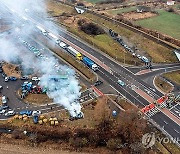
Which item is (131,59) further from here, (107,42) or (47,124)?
(47,124)

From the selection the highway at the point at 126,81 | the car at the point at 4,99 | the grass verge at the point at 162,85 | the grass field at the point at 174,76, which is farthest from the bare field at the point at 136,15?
the car at the point at 4,99

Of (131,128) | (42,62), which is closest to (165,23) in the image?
(42,62)

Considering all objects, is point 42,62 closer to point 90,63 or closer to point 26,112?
point 90,63

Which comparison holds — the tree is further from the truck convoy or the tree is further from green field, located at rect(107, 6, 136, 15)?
green field, located at rect(107, 6, 136, 15)

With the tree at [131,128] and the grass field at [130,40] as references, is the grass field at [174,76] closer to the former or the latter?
the grass field at [130,40]

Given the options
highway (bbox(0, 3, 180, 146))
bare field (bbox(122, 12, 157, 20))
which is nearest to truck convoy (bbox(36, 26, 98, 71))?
highway (bbox(0, 3, 180, 146))
